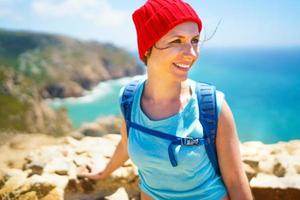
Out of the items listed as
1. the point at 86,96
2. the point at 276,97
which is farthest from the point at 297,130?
the point at 86,96

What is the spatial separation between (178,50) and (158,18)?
0.25 metres

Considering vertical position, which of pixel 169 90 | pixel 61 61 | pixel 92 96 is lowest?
pixel 92 96

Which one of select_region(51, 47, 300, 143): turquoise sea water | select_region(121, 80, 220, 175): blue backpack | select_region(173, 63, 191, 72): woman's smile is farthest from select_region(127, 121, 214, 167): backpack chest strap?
select_region(51, 47, 300, 143): turquoise sea water

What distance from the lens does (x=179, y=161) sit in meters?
2.50

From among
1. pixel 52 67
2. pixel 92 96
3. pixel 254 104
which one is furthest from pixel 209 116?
pixel 52 67

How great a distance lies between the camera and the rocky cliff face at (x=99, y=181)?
12.8 feet

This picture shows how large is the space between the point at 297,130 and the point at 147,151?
201ft

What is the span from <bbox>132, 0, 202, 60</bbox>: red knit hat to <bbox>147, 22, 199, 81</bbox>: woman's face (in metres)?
0.04

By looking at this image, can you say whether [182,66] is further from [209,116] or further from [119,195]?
[119,195]

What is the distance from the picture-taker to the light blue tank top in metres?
2.50

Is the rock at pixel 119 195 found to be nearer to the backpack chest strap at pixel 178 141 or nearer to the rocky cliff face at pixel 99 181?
the rocky cliff face at pixel 99 181

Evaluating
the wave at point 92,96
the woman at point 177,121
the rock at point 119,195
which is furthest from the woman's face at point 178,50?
the wave at point 92,96

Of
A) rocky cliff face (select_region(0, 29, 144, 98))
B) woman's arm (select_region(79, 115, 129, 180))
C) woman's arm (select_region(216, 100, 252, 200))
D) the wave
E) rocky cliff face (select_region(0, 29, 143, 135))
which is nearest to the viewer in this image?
woman's arm (select_region(216, 100, 252, 200))

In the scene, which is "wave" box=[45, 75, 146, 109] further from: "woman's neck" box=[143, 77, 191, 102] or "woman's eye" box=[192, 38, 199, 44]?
"woman's eye" box=[192, 38, 199, 44]
